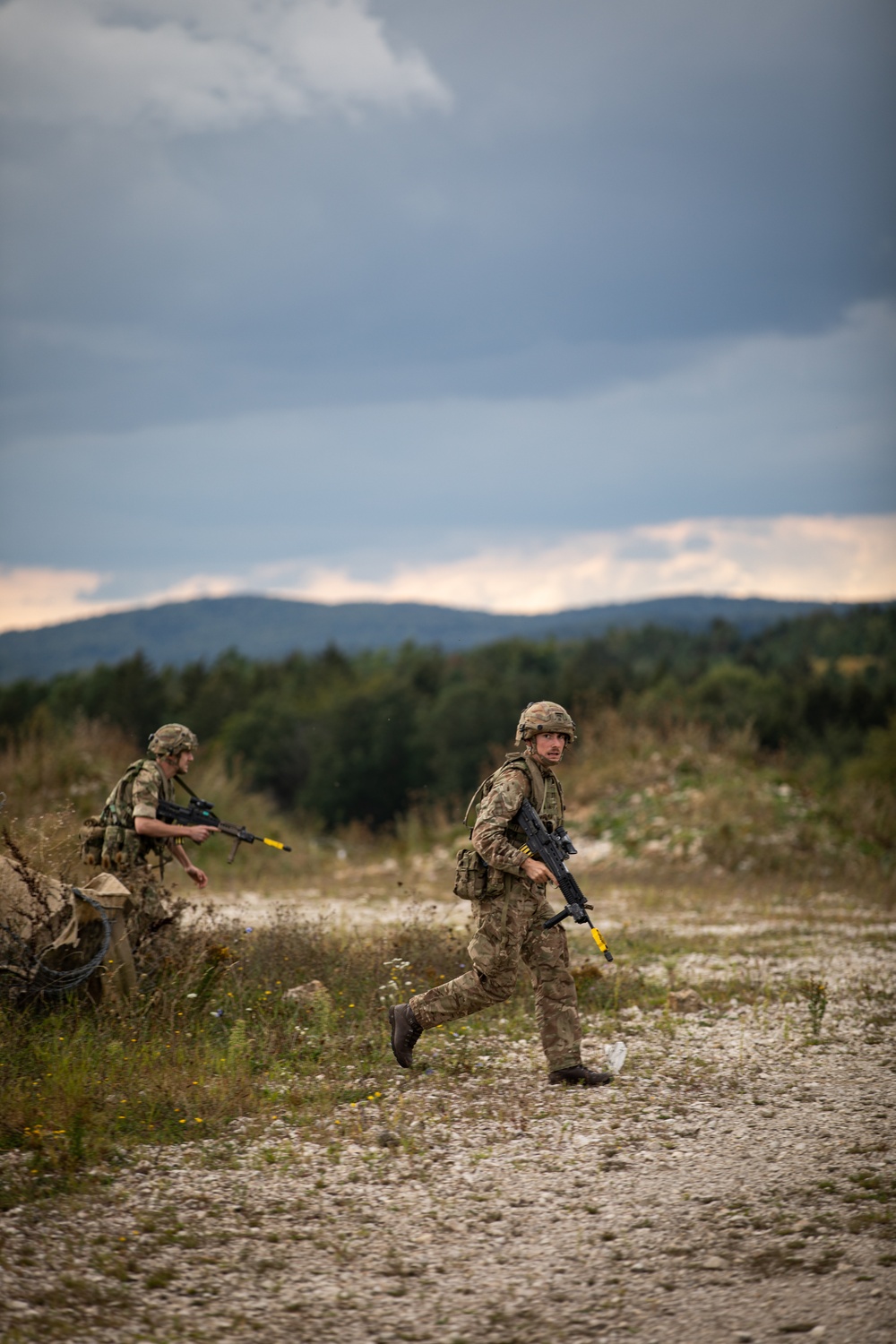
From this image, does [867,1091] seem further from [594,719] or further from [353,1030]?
[594,719]

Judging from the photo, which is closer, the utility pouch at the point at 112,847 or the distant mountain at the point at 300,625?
the utility pouch at the point at 112,847

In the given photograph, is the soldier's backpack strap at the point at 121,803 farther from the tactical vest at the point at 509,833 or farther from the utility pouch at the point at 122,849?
the tactical vest at the point at 509,833

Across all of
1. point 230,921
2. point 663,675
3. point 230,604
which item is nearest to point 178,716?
point 663,675

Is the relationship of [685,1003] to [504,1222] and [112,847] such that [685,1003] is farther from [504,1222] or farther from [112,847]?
[112,847]

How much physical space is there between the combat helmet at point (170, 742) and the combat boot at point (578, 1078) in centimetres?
320

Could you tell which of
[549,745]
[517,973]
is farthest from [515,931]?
[549,745]

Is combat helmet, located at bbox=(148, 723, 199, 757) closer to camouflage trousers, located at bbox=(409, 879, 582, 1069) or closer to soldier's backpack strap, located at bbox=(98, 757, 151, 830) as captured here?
soldier's backpack strap, located at bbox=(98, 757, 151, 830)

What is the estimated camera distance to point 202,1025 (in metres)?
6.85

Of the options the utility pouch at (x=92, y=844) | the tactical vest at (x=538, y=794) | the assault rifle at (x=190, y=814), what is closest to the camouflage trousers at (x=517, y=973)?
the tactical vest at (x=538, y=794)

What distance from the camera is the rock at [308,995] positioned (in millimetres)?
7262

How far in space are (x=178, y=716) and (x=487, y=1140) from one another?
48784 millimetres

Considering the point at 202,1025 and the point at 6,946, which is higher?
the point at 6,946

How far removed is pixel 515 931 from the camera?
20.2 feet

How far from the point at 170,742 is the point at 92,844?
0.86 metres
